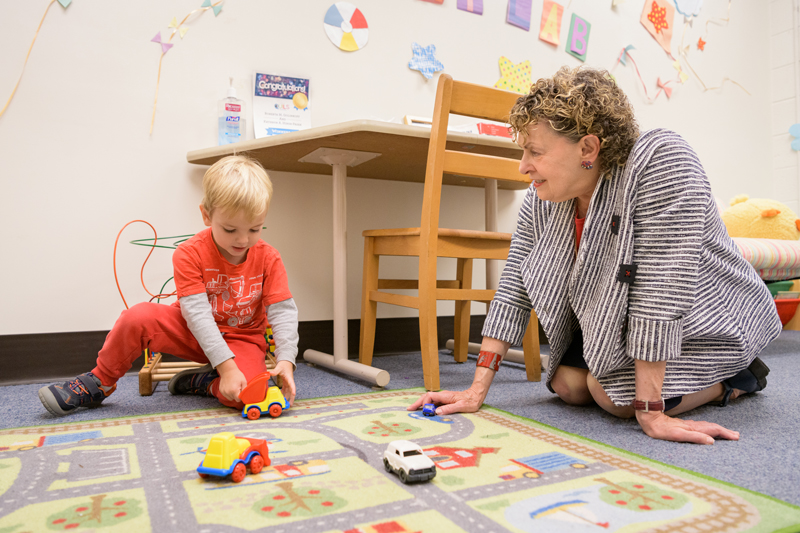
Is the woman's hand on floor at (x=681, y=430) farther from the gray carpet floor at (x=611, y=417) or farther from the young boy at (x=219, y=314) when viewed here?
the young boy at (x=219, y=314)

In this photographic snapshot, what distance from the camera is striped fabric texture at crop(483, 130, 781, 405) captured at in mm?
961

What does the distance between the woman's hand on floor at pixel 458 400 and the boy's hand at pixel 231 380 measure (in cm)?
35

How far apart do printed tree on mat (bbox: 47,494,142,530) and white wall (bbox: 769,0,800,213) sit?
3.68 metres

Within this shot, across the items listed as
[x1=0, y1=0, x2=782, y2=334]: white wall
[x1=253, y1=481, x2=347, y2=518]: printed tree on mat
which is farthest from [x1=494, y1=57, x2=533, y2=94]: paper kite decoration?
[x1=253, y1=481, x2=347, y2=518]: printed tree on mat

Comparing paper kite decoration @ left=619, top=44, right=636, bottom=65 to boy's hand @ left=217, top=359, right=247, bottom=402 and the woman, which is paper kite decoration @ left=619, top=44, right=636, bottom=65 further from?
boy's hand @ left=217, top=359, right=247, bottom=402

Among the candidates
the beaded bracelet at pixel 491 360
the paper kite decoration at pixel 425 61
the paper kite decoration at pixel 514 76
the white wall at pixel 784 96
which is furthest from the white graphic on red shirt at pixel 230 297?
the white wall at pixel 784 96

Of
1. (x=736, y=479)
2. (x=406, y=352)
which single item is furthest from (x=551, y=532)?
(x=406, y=352)

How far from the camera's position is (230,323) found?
1.32m

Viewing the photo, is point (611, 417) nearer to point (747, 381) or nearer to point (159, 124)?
point (747, 381)

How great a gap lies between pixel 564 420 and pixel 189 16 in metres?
1.66

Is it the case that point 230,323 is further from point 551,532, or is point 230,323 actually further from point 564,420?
point 551,532

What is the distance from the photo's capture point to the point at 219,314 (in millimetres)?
1289

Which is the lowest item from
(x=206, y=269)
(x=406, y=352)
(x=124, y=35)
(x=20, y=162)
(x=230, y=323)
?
(x=406, y=352)

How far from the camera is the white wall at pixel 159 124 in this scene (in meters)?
1.58
